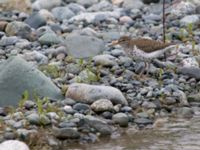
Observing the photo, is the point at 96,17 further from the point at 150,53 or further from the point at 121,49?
the point at 150,53

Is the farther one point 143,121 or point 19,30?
point 19,30

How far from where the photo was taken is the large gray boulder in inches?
368

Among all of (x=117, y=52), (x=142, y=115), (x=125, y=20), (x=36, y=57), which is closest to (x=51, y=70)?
(x=36, y=57)

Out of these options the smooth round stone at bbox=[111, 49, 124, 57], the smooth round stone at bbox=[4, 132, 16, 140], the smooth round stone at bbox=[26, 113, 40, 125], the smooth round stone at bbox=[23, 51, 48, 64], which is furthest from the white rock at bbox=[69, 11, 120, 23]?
the smooth round stone at bbox=[4, 132, 16, 140]

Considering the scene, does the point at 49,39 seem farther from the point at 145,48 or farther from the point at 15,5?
the point at 15,5

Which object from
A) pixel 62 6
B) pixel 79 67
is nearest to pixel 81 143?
pixel 79 67

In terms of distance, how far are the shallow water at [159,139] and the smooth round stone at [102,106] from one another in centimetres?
48

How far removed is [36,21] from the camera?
1415 centimetres

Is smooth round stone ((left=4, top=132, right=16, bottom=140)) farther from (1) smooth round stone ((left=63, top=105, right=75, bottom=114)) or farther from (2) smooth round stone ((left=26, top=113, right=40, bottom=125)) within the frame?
(1) smooth round stone ((left=63, top=105, right=75, bottom=114))

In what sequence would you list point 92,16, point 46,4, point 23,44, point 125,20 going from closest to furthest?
1. point 23,44
2. point 125,20
3. point 92,16
4. point 46,4

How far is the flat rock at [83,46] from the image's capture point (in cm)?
1178

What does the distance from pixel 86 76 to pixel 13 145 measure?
3.17 metres

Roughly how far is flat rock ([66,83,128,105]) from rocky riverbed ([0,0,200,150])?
13mm

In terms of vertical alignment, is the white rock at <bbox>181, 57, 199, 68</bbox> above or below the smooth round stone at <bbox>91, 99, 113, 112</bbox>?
above
